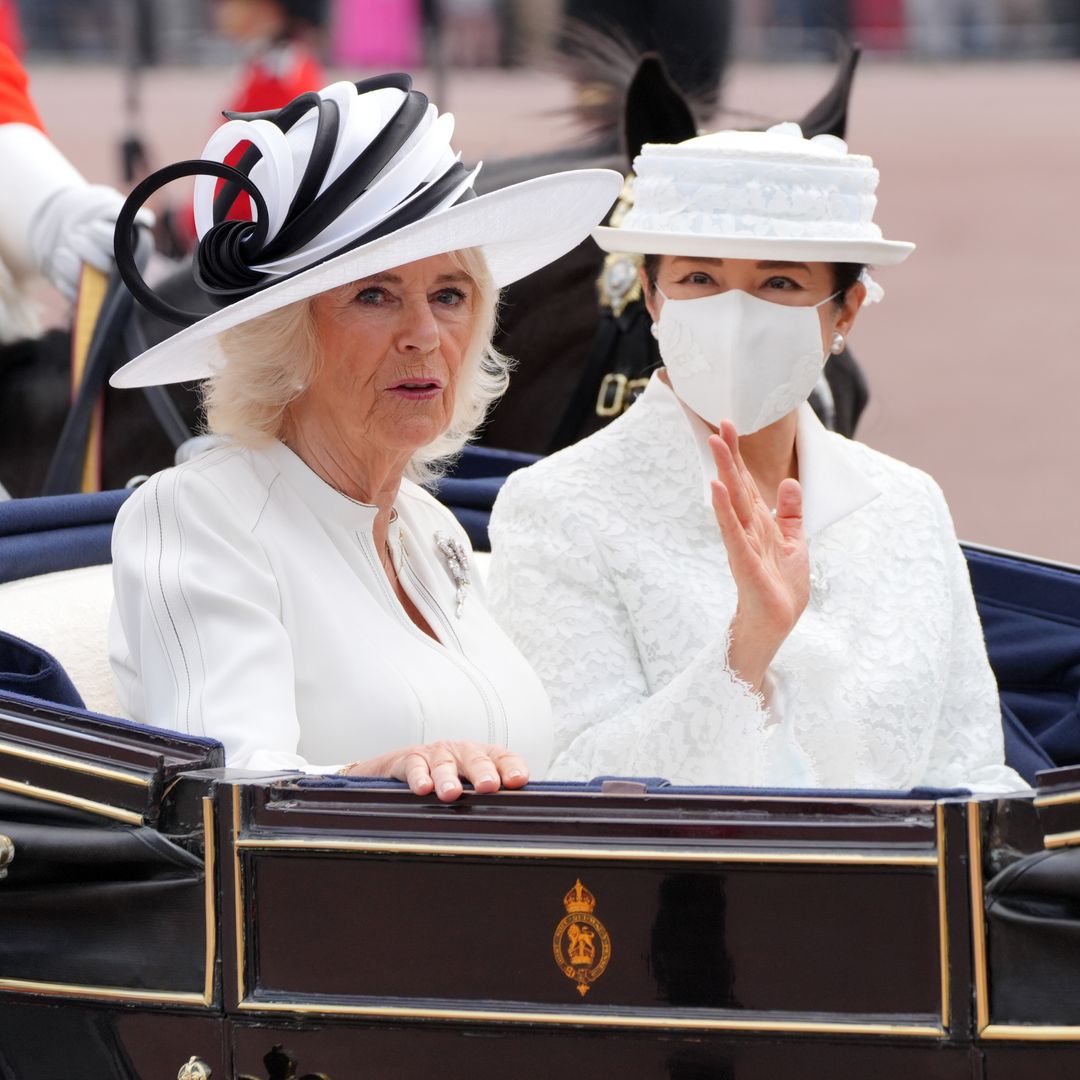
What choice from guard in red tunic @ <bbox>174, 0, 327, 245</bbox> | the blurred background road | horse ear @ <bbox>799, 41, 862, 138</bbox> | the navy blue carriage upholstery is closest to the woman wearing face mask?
the navy blue carriage upholstery

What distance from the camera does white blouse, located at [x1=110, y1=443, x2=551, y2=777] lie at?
1818mm

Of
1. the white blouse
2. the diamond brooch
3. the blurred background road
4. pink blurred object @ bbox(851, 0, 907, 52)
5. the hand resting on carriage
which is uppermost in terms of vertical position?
pink blurred object @ bbox(851, 0, 907, 52)

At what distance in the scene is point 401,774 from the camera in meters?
1.72

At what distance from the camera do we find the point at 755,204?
7.32 ft

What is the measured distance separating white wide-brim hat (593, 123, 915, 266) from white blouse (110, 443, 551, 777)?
500mm

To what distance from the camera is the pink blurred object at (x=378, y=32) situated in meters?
13.3

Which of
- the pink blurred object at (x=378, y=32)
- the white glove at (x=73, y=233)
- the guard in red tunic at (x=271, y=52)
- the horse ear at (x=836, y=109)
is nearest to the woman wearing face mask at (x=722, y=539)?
the horse ear at (x=836, y=109)

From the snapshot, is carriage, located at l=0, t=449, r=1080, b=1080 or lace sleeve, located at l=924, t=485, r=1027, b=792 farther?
lace sleeve, located at l=924, t=485, r=1027, b=792

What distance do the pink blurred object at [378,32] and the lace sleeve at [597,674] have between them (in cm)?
1150

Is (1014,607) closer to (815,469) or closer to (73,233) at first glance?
(815,469)

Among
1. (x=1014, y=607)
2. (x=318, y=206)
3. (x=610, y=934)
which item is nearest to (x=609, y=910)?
(x=610, y=934)

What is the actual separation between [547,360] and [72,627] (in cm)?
139

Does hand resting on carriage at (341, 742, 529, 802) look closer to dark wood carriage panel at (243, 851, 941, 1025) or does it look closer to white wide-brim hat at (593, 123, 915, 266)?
dark wood carriage panel at (243, 851, 941, 1025)

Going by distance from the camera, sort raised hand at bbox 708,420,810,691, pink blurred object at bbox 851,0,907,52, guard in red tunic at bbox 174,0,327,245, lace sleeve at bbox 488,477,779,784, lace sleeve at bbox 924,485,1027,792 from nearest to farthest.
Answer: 1. raised hand at bbox 708,420,810,691
2. lace sleeve at bbox 488,477,779,784
3. lace sleeve at bbox 924,485,1027,792
4. guard in red tunic at bbox 174,0,327,245
5. pink blurred object at bbox 851,0,907,52
